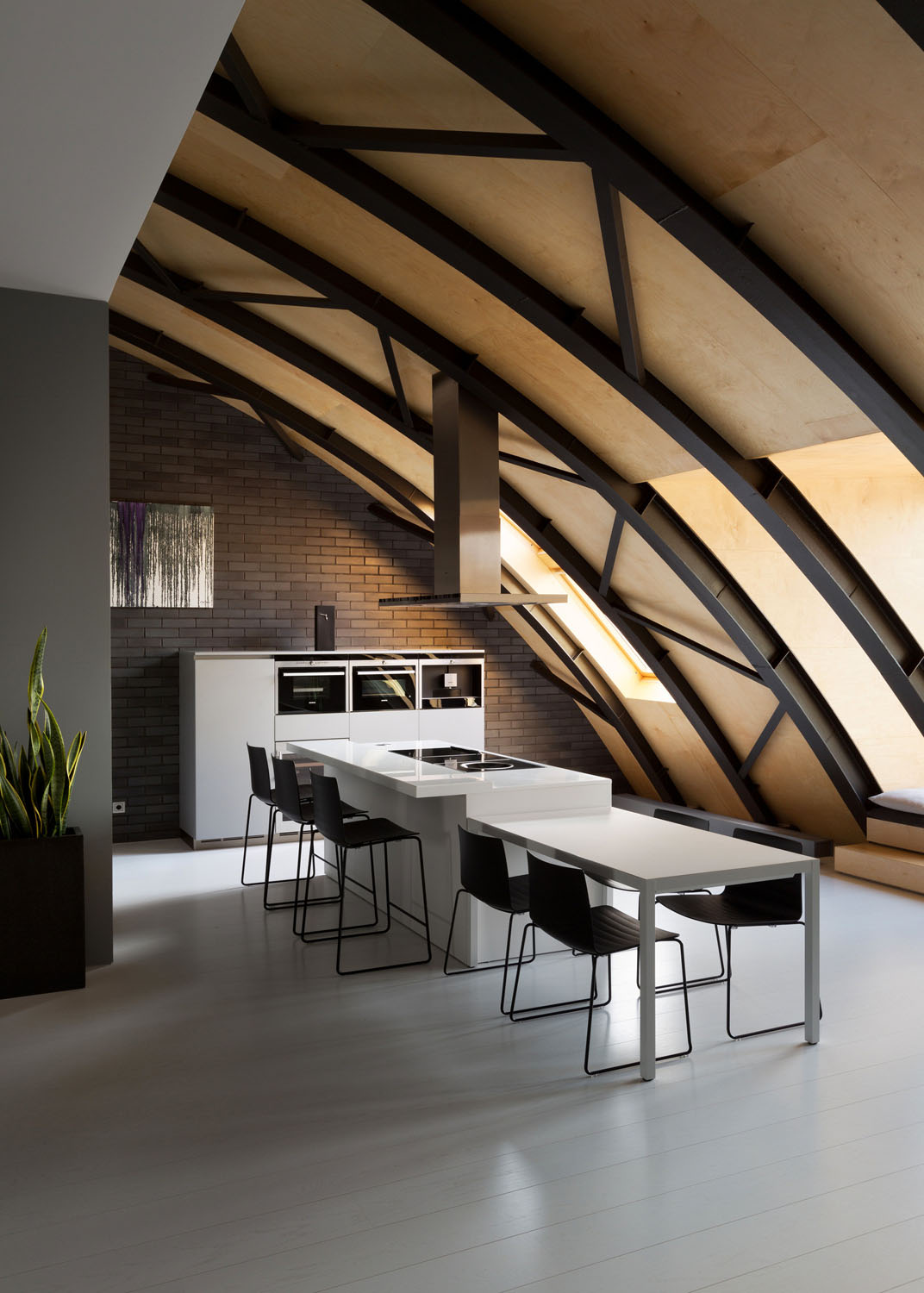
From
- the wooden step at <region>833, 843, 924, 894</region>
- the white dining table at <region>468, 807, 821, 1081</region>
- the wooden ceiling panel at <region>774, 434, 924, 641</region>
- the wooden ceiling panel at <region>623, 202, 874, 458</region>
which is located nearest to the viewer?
the white dining table at <region>468, 807, 821, 1081</region>

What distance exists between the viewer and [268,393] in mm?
8109

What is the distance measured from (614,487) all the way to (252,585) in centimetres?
384

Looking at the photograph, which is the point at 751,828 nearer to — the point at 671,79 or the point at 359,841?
the point at 359,841

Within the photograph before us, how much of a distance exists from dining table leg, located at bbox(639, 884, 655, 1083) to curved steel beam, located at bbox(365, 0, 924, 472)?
216cm

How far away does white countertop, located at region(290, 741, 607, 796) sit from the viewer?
15.7ft

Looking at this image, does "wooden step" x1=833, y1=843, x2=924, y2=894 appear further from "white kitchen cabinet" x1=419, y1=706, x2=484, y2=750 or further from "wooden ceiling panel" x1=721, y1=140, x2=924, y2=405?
"wooden ceiling panel" x1=721, y1=140, x2=924, y2=405

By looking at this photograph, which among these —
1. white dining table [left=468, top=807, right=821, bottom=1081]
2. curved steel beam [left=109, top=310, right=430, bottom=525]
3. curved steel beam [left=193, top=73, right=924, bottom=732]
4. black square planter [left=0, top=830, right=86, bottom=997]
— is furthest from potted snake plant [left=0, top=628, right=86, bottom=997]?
curved steel beam [left=109, top=310, right=430, bottom=525]

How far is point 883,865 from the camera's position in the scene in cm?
645

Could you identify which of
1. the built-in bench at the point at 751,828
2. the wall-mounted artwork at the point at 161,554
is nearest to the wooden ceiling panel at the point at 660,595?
the built-in bench at the point at 751,828

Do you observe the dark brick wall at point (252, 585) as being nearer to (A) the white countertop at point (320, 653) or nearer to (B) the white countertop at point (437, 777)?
(A) the white countertop at point (320, 653)

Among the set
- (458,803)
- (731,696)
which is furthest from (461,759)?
(731,696)

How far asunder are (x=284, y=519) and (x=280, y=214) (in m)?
3.64

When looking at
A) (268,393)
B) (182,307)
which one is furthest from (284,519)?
(182,307)

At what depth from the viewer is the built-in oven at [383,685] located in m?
8.21
